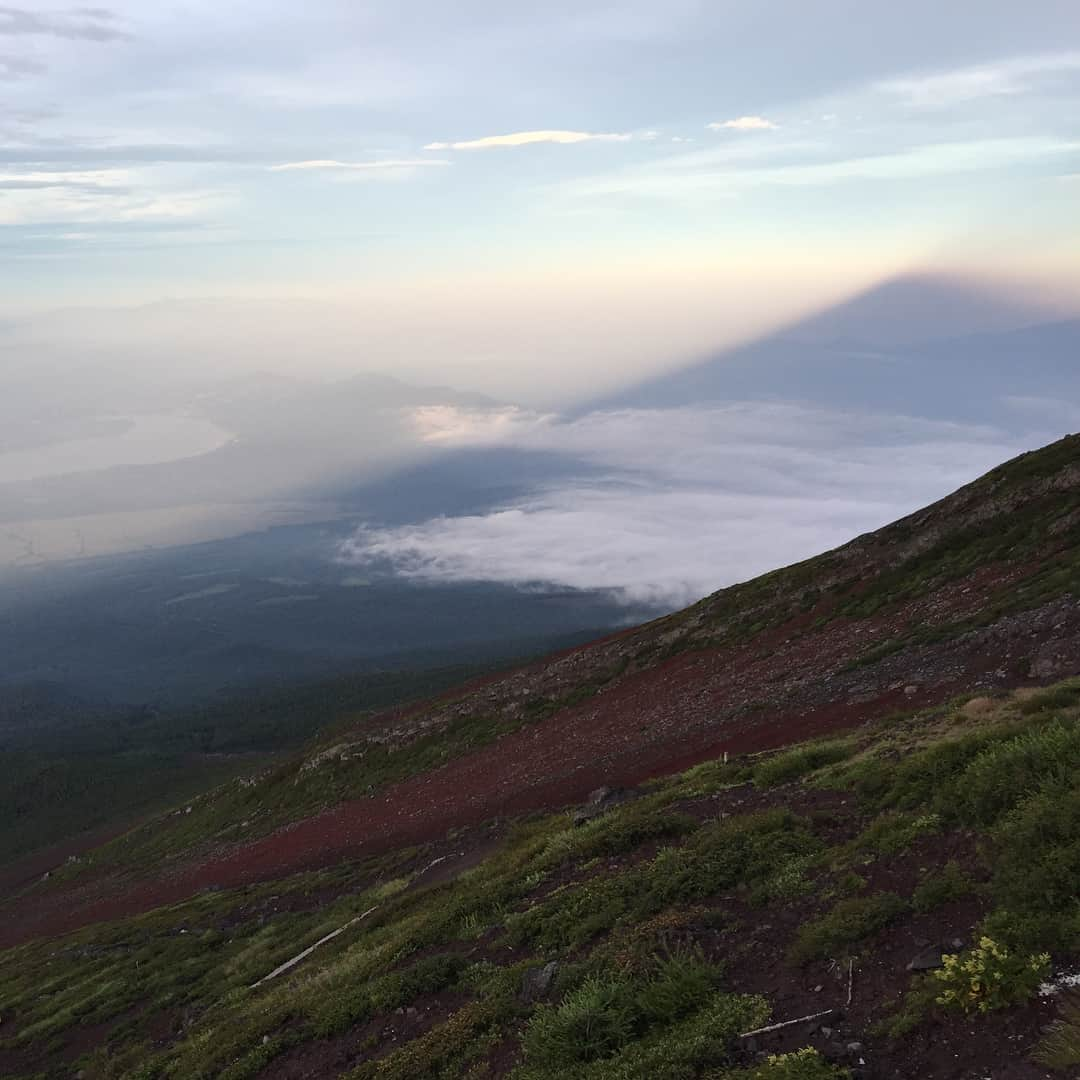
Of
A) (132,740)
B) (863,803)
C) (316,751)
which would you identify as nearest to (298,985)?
(863,803)

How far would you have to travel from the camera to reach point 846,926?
27.5 feet

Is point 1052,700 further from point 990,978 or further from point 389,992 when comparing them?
point 389,992

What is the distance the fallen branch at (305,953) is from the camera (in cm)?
1714

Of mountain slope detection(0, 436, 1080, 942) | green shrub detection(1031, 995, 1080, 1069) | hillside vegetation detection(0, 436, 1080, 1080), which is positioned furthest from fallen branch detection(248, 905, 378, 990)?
green shrub detection(1031, 995, 1080, 1069)

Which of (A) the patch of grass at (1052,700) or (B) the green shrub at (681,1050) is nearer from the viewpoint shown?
(B) the green shrub at (681,1050)

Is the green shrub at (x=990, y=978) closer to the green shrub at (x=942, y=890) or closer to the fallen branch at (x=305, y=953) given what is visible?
the green shrub at (x=942, y=890)

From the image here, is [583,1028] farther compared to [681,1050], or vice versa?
[583,1028]

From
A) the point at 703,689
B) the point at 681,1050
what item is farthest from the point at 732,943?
the point at 703,689

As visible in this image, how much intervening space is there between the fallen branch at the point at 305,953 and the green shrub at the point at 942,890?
13421 mm

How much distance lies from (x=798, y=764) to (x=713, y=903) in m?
5.11

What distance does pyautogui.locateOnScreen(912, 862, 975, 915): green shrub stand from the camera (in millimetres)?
8320

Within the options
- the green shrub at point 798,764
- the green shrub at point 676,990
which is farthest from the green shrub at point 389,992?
the green shrub at point 798,764

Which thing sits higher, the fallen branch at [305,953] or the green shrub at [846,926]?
the green shrub at [846,926]

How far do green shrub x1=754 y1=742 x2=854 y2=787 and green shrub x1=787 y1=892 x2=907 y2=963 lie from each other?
5725 millimetres
